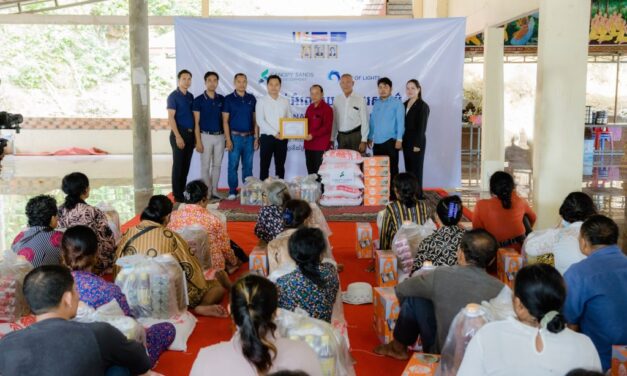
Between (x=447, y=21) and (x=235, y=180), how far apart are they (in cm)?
339

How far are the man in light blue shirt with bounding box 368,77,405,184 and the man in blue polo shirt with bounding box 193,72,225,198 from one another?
1.80m

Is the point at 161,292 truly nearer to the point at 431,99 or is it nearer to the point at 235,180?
the point at 235,180

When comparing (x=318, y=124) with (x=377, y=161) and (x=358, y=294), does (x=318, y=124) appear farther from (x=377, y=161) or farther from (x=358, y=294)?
(x=358, y=294)

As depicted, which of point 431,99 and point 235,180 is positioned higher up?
point 431,99

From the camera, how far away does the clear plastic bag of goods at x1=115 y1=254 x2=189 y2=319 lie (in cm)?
352

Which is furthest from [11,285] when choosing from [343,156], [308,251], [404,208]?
[343,156]

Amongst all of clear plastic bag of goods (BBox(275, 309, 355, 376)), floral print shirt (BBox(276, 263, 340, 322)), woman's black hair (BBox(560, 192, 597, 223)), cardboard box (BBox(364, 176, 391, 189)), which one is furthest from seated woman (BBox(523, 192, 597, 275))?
cardboard box (BBox(364, 176, 391, 189))

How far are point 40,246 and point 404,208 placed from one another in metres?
2.33

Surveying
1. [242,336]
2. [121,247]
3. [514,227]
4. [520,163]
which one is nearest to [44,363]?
[242,336]

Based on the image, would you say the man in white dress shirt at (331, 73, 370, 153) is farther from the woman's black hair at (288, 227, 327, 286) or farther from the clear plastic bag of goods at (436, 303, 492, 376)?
the clear plastic bag of goods at (436, 303, 492, 376)

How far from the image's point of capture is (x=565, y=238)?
139 inches

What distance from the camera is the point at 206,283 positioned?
4121 mm

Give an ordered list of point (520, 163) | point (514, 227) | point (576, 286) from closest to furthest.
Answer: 1. point (576, 286)
2. point (514, 227)
3. point (520, 163)

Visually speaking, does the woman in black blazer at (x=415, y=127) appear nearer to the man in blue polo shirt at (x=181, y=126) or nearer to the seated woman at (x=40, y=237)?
the man in blue polo shirt at (x=181, y=126)
